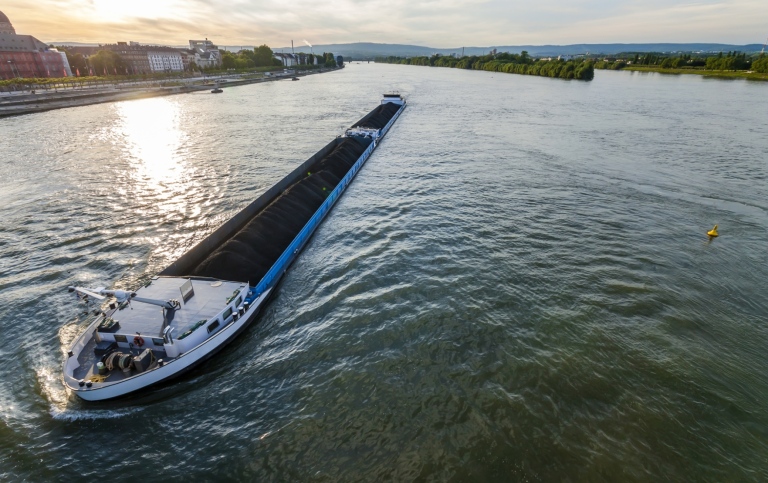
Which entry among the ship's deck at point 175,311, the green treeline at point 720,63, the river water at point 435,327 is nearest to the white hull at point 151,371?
the river water at point 435,327

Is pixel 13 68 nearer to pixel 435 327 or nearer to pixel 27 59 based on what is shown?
pixel 27 59

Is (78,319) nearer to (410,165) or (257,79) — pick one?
(410,165)

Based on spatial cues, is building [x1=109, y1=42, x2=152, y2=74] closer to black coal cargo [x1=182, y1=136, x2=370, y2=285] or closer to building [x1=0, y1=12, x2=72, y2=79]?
building [x1=0, y1=12, x2=72, y2=79]

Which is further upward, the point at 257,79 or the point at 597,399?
the point at 257,79

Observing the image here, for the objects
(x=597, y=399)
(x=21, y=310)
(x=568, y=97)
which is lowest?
(x=597, y=399)

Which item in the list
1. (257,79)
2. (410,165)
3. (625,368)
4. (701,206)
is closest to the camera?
(625,368)

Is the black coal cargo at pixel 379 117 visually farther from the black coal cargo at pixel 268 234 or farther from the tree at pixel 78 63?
the tree at pixel 78 63

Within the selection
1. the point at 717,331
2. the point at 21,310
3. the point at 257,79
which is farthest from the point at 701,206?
the point at 257,79

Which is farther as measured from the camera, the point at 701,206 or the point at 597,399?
the point at 701,206
